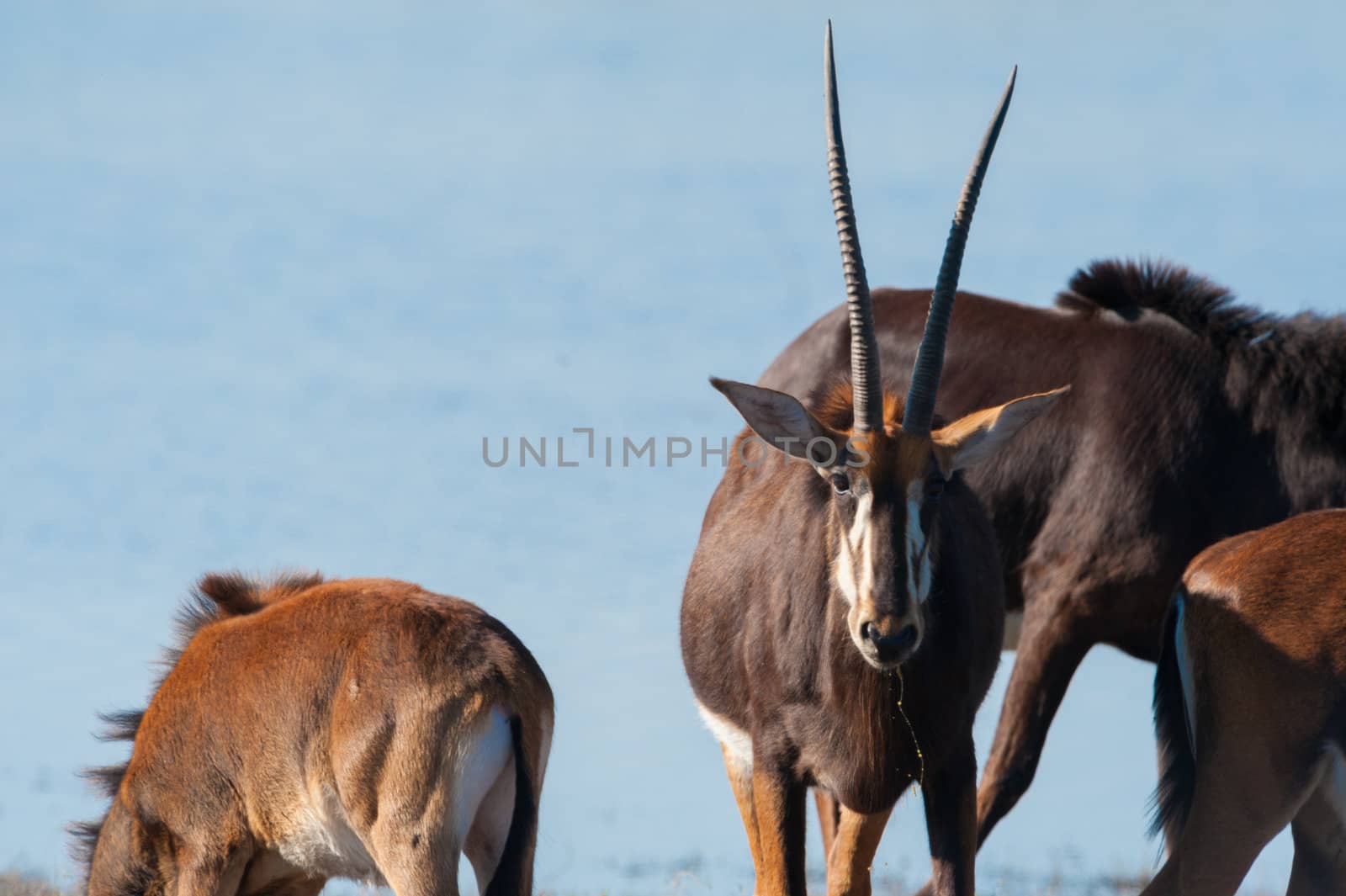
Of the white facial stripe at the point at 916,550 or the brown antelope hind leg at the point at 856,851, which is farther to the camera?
the brown antelope hind leg at the point at 856,851

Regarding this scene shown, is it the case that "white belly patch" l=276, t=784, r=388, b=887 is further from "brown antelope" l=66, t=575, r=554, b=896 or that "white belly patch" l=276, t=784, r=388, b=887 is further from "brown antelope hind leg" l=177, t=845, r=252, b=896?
"brown antelope hind leg" l=177, t=845, r=252, b=896

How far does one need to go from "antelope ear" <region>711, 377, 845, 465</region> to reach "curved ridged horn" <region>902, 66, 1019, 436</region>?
0.33 metres

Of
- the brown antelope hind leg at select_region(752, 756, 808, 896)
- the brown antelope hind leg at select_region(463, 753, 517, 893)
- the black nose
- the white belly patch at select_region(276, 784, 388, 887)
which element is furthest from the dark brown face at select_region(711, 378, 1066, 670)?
the white belly patch at select_region(276, 784, 388, 887)

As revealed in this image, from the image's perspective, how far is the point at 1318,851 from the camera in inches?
318

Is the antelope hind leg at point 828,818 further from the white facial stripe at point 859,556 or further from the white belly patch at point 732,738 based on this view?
the white facial stripe at point 859,556

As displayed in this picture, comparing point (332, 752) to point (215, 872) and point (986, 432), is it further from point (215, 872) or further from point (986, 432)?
point (986, 432)

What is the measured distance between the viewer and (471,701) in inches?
281

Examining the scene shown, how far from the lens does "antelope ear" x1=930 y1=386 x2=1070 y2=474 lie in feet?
24.7

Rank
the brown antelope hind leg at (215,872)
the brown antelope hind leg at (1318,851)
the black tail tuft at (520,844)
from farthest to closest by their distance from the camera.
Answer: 1. the brown antelope hind leg at (1318,851)
2. the brown antelope hind leg at (215,872)
3. the black tail tuft at (520,844)

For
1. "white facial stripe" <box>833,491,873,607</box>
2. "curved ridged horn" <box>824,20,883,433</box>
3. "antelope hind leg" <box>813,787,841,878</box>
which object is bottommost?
"antelope hind leg" <box>813,787,841,878</box>

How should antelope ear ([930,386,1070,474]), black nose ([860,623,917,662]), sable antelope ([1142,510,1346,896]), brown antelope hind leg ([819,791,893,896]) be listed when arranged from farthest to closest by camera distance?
1. brown antelope hind leg ([819,791,893,896])
2. sable antelope ([1142,510,1346,896])
3. antelope ear ([930,386,1070,474])
4. black nose ([860,623,917,662])

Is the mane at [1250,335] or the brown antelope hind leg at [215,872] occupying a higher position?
the mane at [1250,335]

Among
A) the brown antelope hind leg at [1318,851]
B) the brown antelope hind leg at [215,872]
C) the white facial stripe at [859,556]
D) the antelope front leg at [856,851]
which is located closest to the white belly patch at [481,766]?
the brown antelope hind leg at [215,872]

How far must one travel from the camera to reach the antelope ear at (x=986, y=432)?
24.7 feet
